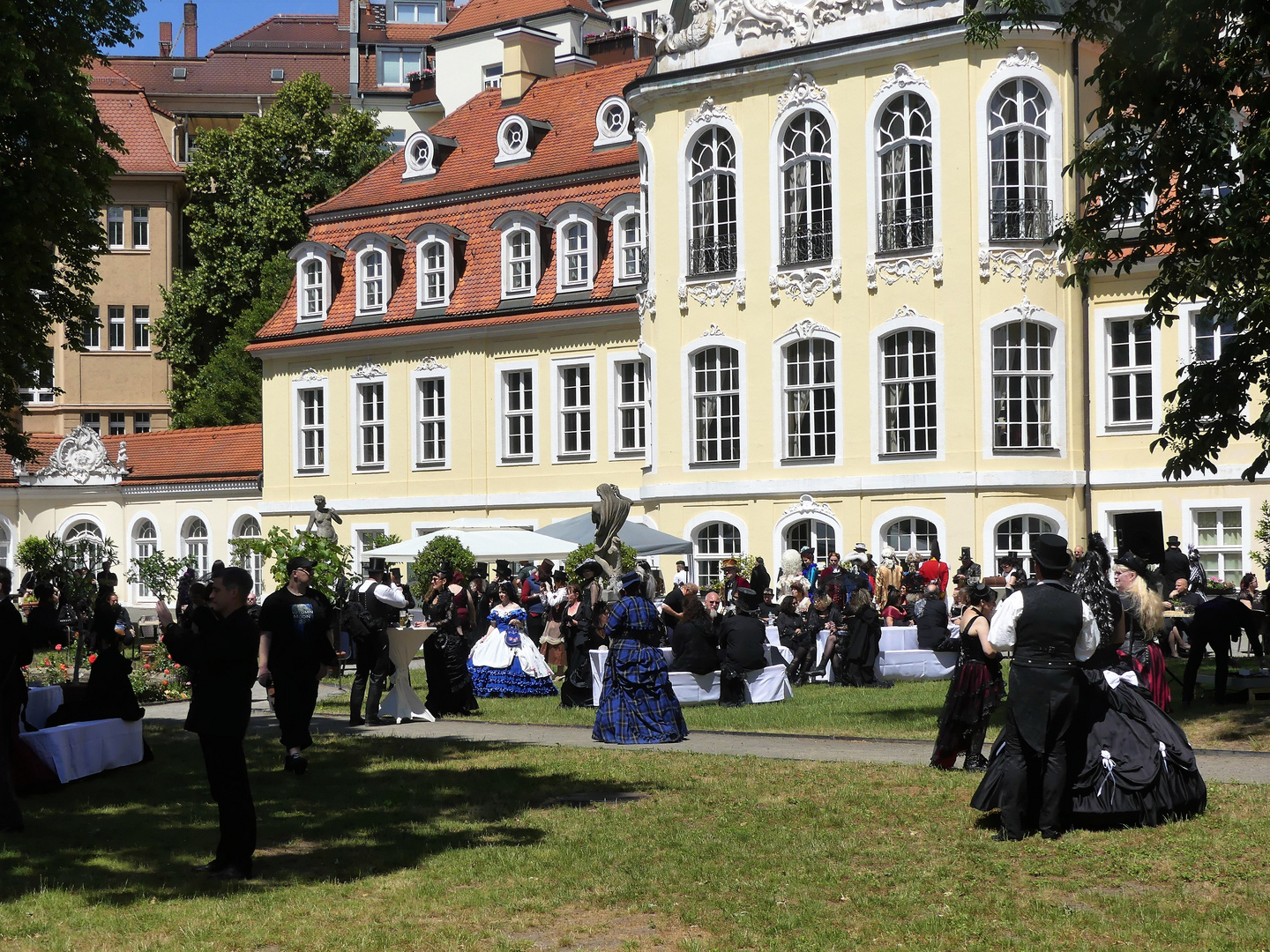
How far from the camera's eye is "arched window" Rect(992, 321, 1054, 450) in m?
29.9

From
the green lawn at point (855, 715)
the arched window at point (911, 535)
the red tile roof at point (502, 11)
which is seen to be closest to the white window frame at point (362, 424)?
the arched window at point (911, 535)

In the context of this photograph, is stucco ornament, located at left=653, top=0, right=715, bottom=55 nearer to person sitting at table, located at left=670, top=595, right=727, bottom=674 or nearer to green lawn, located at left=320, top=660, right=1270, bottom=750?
green lawn, located at left=320, top=660, right=1270, bottom=750

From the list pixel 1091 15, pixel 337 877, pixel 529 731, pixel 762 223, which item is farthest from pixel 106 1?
pixel 762 223

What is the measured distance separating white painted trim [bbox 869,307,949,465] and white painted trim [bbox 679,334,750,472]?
2.62 meters

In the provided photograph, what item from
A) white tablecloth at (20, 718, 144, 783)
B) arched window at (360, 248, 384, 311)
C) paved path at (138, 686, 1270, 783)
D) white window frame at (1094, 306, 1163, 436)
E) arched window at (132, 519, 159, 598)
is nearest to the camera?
white tablecloth at (20, 718, 144, 783)

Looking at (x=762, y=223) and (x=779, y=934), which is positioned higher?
(x=762, y=223)

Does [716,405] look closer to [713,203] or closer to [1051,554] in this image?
[713,203]

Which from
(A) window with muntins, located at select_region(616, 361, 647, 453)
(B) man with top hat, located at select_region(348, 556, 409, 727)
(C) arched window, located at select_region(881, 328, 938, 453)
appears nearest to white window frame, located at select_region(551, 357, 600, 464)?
(A) window with muntins, located at select_region(616, 361, 647, 453)

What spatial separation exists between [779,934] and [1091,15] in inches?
444

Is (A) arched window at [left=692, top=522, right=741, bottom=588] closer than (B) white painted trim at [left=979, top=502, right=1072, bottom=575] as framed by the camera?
No

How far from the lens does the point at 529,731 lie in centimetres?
1708

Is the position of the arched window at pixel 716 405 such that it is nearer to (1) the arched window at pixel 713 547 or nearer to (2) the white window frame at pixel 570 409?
(1) the arched window at pixel 713 547

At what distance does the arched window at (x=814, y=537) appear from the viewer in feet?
103

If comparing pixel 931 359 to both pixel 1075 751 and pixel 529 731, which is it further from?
pixel 1075 751
